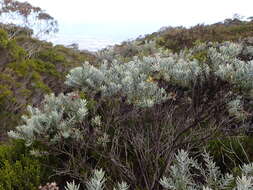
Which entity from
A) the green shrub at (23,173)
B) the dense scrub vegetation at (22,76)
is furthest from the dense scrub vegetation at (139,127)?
the dense scrub vegetation at (22,76)

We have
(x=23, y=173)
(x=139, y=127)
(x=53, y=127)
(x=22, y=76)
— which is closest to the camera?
(x=23, y=173)

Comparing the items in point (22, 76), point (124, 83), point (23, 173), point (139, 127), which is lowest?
point (22, 76)

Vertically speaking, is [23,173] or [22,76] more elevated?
[23,173]

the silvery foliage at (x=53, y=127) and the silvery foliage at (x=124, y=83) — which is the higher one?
the silvery foliage at (x=124, y=83)

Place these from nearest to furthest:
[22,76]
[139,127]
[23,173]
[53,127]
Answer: [23,173] → [53,127] → [139,127] → [22,76]

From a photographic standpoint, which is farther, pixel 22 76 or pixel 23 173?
pixel 22 76

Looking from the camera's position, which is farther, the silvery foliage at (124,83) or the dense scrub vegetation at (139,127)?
the silvery foliage at (124,83)

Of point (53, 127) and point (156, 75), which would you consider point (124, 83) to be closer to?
point (156, 75)

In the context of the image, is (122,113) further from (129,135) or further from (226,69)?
(226,69)

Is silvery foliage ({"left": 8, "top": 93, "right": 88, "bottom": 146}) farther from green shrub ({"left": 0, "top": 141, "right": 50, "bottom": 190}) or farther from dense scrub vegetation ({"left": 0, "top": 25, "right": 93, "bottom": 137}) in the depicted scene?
dense scrub vegetation ({"left": 0, "top": 25, "right": 93, "bottom": 137})

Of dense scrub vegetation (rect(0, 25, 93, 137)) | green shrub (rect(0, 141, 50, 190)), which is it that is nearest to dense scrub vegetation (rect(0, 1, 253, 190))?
green shrub (rect(0, 141, 50, 190))

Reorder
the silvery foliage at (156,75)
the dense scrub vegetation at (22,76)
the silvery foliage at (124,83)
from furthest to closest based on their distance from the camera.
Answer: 1. the dense scrub vegetation at (22,76)
2. the silvery foliage at (124,83)
3. the silvery foliage at (156,75)

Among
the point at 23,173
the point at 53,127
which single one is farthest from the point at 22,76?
the point at 23,173

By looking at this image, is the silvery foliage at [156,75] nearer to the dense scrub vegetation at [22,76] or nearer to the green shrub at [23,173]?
the green shrub at [23,173]
